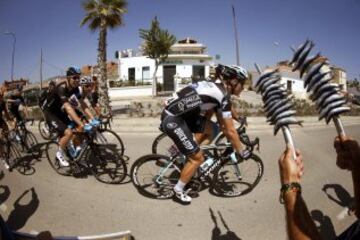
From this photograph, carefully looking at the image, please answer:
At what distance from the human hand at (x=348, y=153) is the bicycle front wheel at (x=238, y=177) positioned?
12.6 ft

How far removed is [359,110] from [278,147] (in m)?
12.1

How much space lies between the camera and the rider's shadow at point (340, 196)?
17.5 feet

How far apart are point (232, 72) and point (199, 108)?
0.76 m

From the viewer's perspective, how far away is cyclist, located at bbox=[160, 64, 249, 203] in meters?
4.75

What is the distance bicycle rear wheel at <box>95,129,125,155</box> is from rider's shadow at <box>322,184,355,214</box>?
448 centimetres

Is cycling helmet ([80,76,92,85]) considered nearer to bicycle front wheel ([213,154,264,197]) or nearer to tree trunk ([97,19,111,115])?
bicycle front wheel ([213,154,264,197])

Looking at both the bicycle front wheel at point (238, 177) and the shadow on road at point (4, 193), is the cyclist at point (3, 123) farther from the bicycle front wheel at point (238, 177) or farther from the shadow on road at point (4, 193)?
the bicycle front wheel at point (238, 177)

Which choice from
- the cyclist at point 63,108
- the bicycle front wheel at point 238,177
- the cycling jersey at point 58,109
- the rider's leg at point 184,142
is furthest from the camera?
the cycling jersey at point 58,109

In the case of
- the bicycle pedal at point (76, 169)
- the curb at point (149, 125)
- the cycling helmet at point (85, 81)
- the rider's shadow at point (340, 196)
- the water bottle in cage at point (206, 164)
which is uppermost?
the cycling helmet at point (85, 81)

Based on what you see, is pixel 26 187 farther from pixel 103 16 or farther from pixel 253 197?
pixel 103 16

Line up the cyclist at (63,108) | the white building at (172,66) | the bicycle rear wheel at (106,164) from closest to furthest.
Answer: the bicycle rear wheel at (106,164)
the cyclist at (63,108)
the white building at (172,66)

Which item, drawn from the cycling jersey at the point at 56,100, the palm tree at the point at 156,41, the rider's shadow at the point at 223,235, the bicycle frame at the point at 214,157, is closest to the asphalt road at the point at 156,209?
the rider's shadow at the point at 223,235

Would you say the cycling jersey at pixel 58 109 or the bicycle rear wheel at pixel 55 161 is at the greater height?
the cycling jersey at pixel 58 109

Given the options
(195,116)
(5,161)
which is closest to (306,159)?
(195,116)
